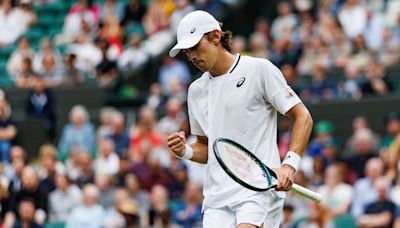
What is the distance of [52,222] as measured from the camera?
50.7 ft

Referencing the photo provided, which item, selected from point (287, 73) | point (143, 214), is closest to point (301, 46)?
point (287, 73)

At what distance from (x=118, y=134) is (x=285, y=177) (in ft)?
33.0

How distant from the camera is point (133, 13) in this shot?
848 inches

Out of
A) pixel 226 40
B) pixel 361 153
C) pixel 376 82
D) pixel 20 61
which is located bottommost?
pixel 361 153

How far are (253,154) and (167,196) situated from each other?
768 centimetres

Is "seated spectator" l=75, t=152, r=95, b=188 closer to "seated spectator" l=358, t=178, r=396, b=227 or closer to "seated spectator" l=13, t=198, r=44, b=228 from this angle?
"seated spectator" l=13, t=198, r=44, b=228

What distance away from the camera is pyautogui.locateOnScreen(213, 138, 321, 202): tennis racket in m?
7.80

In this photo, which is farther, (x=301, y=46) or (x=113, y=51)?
(x=113, y=51)

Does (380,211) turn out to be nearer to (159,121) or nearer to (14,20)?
(159,121)

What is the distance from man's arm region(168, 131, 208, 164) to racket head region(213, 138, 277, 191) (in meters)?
0.49

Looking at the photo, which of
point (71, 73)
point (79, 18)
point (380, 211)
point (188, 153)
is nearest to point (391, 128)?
point (380, 211)

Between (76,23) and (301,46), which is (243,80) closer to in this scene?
(301,46)

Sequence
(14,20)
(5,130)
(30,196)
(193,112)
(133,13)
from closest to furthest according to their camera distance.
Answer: (193,112), (30,196), (5,130), (133,13), (14,20)

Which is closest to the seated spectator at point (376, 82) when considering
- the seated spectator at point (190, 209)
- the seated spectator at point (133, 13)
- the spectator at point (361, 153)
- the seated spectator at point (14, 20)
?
the spectator at point (361, 153)
